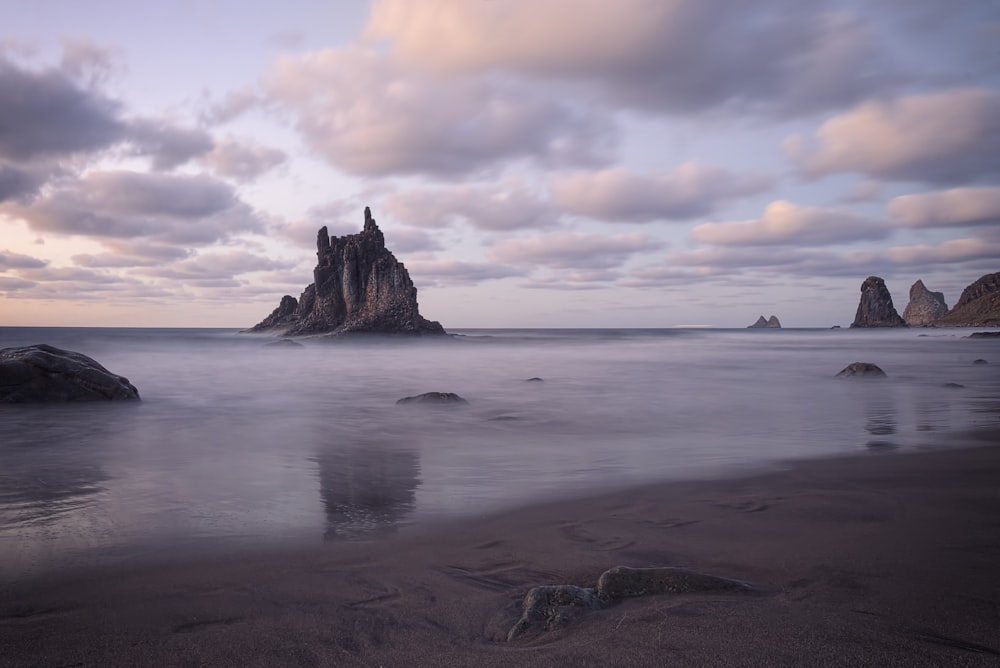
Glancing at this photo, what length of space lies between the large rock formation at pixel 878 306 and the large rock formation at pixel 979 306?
10910 millimetres

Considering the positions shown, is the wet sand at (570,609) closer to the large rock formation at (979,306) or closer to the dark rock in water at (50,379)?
the dark rock in water at (50,379)

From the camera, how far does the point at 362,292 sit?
10119cm

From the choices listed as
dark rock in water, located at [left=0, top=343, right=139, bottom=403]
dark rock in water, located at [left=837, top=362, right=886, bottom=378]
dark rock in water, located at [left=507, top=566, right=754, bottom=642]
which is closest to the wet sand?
dark rock in water, located at [left=507, top=566, right=754, bottom=642]

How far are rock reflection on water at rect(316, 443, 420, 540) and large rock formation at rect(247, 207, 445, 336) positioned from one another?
87.7 m

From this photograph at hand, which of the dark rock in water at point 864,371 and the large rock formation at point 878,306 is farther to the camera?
the large rock formation at point 878,306

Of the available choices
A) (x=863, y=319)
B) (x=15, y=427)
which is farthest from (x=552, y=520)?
(x=863, y=319)

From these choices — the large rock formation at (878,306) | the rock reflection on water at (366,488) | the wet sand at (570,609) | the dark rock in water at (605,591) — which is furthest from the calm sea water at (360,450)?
the large rock formation at (878,306)

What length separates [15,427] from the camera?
32.5ft

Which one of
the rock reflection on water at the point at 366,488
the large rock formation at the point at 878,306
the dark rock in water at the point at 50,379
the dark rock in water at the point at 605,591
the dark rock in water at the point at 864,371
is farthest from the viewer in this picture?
the large rock formation at the point at 878,306

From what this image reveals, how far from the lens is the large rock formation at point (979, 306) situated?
426 ft

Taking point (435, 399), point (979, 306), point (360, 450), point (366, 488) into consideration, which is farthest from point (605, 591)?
point (979, 306)

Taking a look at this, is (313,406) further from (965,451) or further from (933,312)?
(933,312)

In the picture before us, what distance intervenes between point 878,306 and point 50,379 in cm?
19962

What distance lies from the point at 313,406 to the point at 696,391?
1140 centimetres
